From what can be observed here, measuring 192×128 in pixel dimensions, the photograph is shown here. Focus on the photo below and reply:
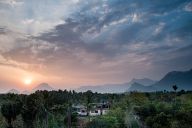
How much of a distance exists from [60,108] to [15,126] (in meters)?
8.69

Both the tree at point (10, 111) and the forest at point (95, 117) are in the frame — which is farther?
the tree at point (10, 111)

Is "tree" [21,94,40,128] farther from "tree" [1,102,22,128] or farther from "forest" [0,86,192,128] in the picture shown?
"tree" [1,102,22,128]

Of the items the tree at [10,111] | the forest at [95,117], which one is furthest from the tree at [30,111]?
the tree at [10,111]

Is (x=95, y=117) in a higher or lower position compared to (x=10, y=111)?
lower

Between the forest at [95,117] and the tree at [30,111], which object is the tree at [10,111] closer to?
the forest at [95,117]

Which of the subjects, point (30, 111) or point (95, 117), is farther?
point (30, 111)

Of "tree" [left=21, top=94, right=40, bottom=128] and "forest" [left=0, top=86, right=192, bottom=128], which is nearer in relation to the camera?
"forest" [left=0, top=86, right=192, bottom=128]

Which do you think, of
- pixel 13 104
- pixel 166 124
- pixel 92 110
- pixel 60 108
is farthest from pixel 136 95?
pixel 13 104

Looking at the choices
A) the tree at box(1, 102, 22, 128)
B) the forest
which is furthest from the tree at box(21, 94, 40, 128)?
the tree at box(1, 102, 22, 128)

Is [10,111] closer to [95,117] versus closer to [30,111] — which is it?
[30,111]

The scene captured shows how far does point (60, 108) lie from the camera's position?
40.1m

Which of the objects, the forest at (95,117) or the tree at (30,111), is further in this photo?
the tree at (30,111)

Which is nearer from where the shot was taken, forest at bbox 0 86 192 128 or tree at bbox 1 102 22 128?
forest at bbox 0 86 192 128

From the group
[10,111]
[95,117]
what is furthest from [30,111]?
[95,117]
